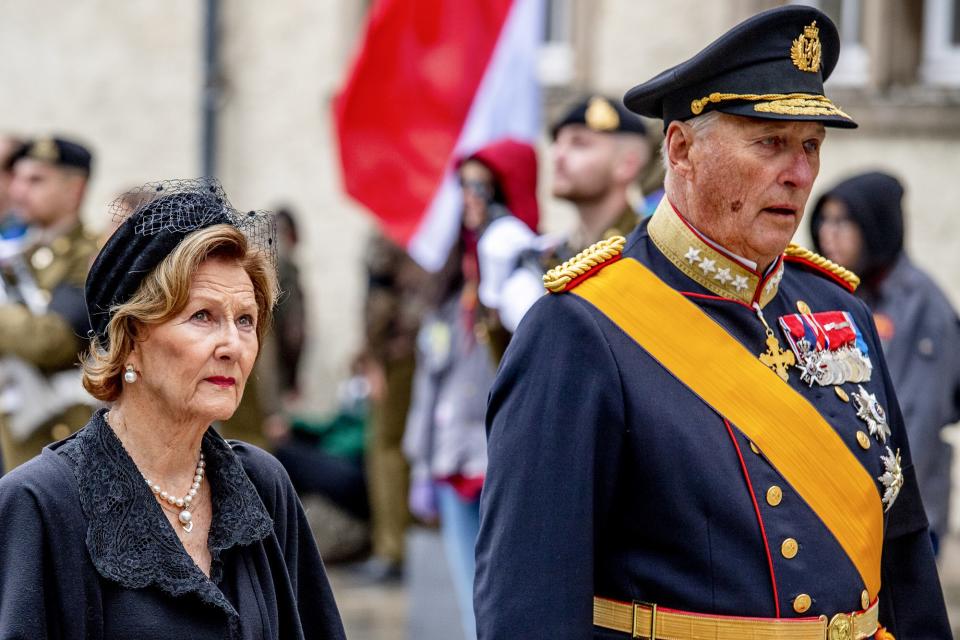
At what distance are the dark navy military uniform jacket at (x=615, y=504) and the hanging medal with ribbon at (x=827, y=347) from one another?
0.18m

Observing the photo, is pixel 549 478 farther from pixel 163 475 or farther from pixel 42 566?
pixel 42 566

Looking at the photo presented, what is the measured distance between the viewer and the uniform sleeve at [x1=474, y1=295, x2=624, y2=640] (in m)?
2.95

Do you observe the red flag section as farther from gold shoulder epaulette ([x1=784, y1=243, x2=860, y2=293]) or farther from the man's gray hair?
the man's gray hair

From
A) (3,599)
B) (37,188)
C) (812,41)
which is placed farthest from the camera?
(37,188)

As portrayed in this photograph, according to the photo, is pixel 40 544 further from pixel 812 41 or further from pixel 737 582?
pixel 812 41

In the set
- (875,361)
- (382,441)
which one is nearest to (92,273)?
(875,361)

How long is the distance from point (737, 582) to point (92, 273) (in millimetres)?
1288

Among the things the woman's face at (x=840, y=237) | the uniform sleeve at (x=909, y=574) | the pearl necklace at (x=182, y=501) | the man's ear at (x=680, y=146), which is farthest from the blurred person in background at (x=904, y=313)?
the pearl necklace at (x=182, y=501)

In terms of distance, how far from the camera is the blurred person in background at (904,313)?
5.88 meters

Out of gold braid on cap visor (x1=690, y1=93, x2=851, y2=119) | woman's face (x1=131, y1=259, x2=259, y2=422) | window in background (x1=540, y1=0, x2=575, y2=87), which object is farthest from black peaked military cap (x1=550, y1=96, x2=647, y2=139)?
window in background (x1=540, y1=0, x2=575, y2=87)

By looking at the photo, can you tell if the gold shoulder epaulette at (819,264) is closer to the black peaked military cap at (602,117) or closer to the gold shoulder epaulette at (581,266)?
the gold shoulder epaulette at (581,266)

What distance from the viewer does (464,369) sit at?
724 centimetres

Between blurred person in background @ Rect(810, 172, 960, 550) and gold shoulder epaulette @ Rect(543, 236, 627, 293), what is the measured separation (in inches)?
109

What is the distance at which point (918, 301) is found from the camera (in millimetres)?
6082
